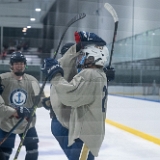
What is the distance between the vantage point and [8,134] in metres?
1.44

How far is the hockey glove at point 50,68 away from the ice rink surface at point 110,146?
0.13 metres

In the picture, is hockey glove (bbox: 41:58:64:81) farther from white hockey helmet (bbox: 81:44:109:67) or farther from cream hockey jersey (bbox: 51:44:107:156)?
white hockey helmet (bbox: 81:44:109:67)

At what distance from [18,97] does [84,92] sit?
0.21 metres

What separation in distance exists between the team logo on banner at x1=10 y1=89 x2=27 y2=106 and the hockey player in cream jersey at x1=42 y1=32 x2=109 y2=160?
0.30ft

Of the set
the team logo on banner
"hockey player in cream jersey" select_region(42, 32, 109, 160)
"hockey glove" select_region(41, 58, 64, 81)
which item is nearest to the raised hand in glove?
"hockey player in cream jersey" select_region(42, 32, 109, 160)

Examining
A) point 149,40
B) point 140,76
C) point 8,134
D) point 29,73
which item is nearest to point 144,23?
point 149,40

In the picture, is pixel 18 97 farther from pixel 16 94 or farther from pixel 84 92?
pixel 84 92

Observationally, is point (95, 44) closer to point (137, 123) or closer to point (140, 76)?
point (140, 76)

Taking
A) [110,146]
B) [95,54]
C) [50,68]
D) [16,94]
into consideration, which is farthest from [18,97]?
[110,146]

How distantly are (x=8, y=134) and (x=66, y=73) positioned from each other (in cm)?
27

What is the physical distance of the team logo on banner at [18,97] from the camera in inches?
55.0

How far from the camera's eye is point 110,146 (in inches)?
64.6

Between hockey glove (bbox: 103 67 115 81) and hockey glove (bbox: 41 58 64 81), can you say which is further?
hockey glove (bbox: 103 67 115 81)

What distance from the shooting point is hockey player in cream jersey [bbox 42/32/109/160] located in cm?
142
